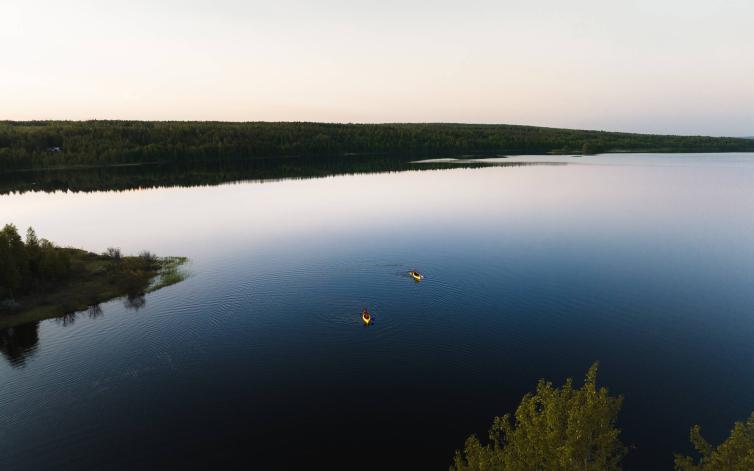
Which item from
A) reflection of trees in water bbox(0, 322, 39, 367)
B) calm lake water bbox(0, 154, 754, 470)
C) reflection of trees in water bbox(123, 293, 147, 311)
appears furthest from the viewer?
reflection of trees in water bbox(123, 293, 147, 311)

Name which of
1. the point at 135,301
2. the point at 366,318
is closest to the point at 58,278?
the point at 135,301

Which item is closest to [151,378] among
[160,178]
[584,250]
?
[584,250]

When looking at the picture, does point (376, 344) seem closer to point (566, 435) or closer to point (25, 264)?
point (566, 435)

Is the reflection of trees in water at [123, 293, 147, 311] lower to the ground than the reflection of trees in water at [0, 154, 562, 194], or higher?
lower

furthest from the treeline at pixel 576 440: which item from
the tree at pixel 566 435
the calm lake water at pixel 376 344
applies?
the calm lake water at pixel 376 344

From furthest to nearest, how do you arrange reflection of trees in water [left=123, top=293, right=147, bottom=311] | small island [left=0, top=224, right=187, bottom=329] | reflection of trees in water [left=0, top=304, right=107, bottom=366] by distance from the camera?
reflection of trees in water [left=123, top=293, right=147, bottom=311], small island [left=0, top=224, right=187, bottom=329], reflection of trees in water [left=0, top=304, right=107, bottom=366]

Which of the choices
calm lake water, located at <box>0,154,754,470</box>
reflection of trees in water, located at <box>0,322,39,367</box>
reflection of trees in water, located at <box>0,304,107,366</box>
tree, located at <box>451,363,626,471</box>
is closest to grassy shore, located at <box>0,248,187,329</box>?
reflection of trees in water, located at <box>0,304,107,366</box>

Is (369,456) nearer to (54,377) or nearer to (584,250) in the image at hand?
(54,377)

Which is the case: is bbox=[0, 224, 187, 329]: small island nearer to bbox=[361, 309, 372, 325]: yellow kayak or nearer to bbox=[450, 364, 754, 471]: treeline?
bbox=[361, 309, 372, 325]: yellow kayak
